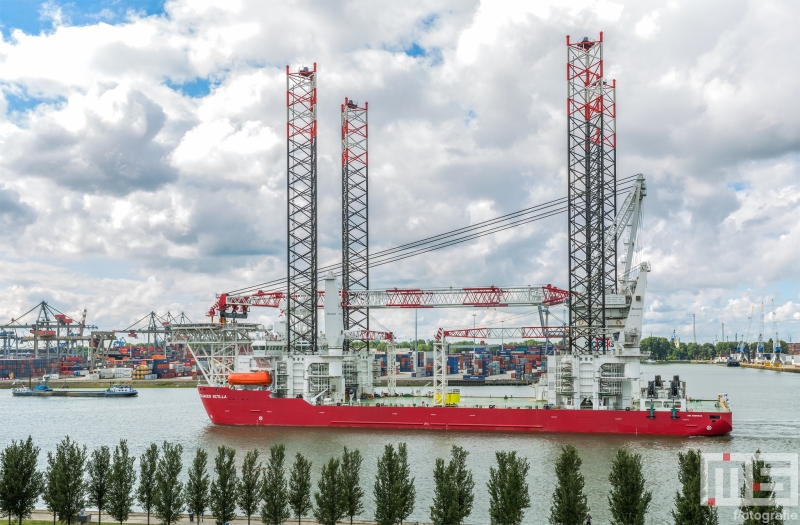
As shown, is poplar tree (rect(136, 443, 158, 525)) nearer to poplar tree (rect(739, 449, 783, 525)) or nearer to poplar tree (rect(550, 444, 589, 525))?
poplar tree (rect(550, 444, 589, 525))

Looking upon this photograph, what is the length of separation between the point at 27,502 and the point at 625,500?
20738 mm

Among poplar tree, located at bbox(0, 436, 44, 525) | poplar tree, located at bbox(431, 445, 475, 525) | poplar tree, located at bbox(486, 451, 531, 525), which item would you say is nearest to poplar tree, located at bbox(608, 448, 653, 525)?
poplar tree, located at bbox(486, 451, 531, 525)

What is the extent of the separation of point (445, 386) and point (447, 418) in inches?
104

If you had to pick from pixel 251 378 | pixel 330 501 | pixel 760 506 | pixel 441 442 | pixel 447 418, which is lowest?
pixel 441 442

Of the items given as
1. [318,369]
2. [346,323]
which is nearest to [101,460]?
[318,369]

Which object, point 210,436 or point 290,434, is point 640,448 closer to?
point 290,434

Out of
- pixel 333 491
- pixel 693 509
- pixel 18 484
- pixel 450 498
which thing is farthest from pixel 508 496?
pixel 18 484

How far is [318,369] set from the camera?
53.9 metres

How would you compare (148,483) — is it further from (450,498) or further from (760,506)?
(760,506)

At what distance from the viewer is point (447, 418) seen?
4922 cm

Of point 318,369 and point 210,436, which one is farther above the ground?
point 318,369

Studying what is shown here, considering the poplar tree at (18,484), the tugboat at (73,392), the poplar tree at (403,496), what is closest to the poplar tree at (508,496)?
the poplar tree at (403,496)

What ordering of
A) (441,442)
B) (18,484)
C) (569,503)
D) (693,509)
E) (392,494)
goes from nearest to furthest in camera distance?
(693,509), (569,503), (392,494), (18,484), (441,442)

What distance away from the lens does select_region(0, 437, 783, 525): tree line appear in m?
23.9
